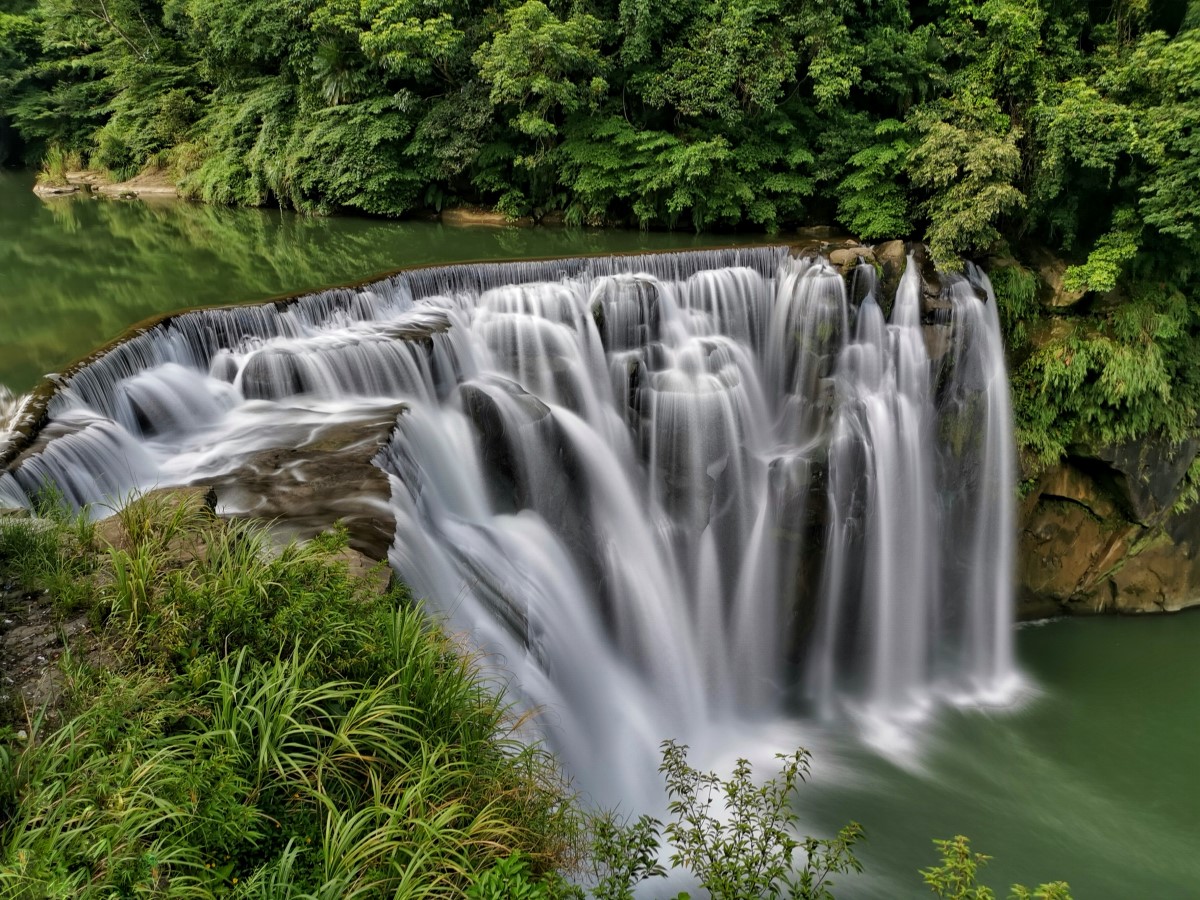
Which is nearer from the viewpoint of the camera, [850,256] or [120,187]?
[850,256]

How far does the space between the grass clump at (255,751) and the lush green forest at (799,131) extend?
10680 millimetres

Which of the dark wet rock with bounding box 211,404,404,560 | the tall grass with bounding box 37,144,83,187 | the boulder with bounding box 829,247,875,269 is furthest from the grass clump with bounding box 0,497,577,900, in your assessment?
the tall grass with bounding box 37,144,83,187

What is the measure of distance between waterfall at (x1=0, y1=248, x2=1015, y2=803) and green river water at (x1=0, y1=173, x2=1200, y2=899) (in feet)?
2.93

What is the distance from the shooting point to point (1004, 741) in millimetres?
9695

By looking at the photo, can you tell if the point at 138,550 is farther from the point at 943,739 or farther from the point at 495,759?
the point at 943,739

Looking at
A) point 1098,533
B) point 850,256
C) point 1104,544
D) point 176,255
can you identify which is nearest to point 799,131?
point 850,256

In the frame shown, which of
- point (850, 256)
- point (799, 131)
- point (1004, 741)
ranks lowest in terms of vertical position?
point (1004, 741)

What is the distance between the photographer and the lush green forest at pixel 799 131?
1131cm

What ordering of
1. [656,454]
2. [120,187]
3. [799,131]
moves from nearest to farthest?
1. [656,454]
2. [799,131]
3. [120,187]

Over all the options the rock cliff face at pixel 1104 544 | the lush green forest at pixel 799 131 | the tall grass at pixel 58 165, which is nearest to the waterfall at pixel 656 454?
the rock cliff face at pixel 1104 544

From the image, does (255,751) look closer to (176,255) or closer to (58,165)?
(176,255)

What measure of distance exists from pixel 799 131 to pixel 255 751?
16351 mm

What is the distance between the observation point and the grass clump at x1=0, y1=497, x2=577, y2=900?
3.10m

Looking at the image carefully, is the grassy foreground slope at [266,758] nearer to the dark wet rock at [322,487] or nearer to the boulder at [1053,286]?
the dark wet rock at [322,487]
